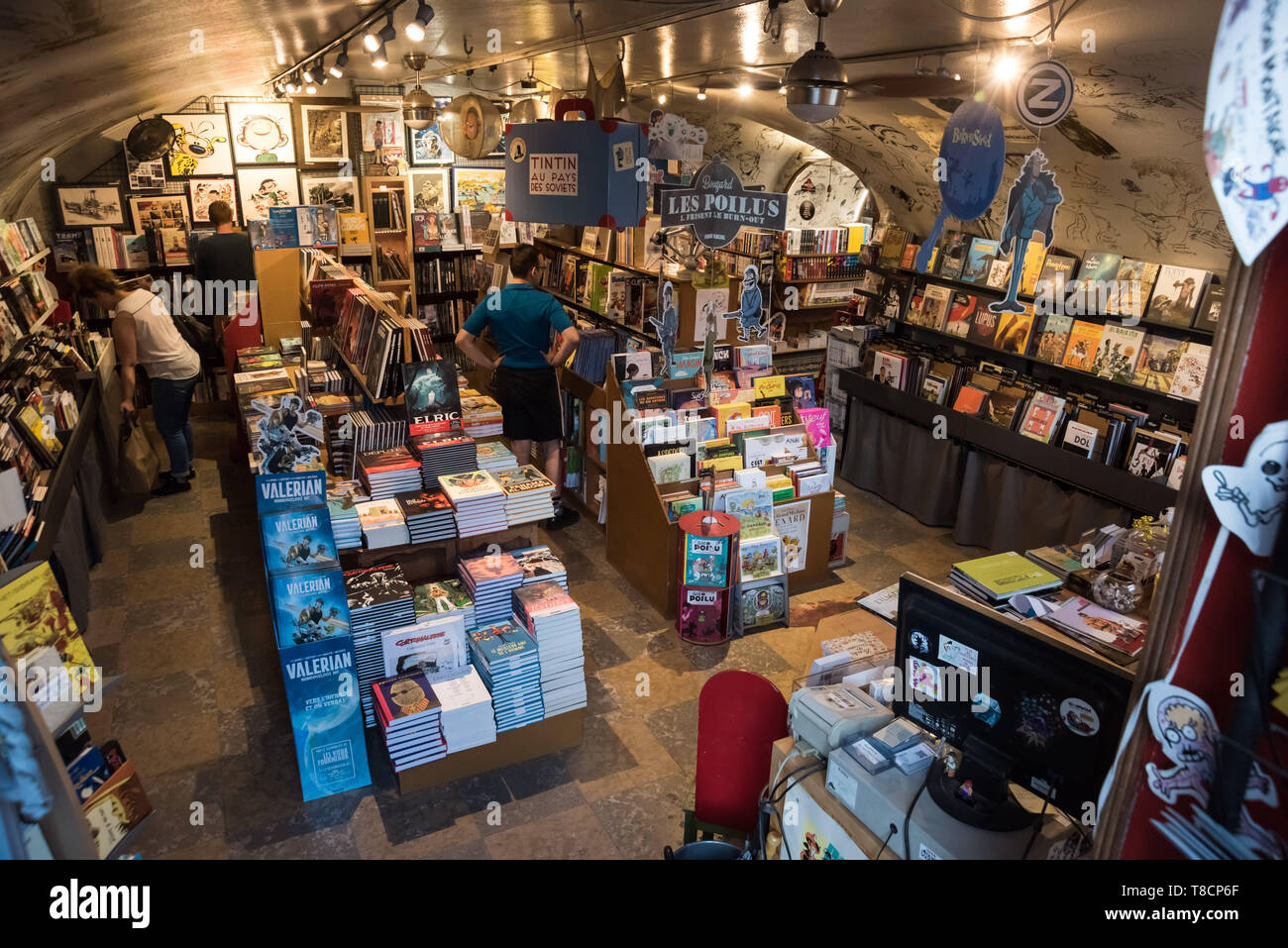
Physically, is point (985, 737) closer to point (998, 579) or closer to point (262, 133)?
point (998, 579)

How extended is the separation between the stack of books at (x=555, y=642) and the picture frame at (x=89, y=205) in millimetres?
7123

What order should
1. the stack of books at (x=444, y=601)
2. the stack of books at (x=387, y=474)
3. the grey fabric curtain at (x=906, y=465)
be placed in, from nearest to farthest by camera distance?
1. the stack of books at (x=444, y=601)
2. the stack of books at (x=387, y=474)
3. the grey fabric curtain at (x=906, y=465)

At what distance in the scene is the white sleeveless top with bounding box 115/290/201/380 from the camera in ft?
19.7

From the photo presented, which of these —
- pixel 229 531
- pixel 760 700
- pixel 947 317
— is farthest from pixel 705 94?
pixel 760 700

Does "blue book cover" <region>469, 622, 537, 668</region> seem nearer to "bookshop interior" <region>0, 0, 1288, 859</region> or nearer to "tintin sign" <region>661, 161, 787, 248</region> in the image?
"bookshop interior" <region>0, 0, 1288, 859</region>

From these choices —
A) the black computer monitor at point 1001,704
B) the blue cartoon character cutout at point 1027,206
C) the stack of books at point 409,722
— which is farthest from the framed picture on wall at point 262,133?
the black computer monitor at point 1001,704

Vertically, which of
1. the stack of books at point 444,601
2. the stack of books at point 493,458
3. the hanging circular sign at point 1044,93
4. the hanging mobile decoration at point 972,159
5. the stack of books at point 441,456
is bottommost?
the stack of books at point 444,601

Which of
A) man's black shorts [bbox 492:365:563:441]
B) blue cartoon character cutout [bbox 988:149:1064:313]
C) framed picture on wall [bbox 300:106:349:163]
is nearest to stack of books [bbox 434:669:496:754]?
man's black shorts [bbox 492:365:563:441]

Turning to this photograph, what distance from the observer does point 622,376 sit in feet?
17.2

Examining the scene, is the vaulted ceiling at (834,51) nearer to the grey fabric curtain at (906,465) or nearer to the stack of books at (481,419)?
the grey fabric curtain at (906,465)

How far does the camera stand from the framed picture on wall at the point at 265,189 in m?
8.84

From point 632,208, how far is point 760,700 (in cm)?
270
